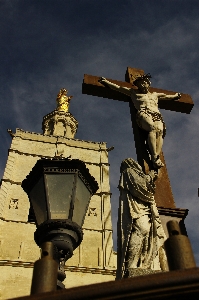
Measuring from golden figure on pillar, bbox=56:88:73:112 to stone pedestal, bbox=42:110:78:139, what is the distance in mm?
1349

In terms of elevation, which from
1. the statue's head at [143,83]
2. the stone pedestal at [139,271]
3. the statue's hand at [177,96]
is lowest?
the stone pedestal at [139,271]

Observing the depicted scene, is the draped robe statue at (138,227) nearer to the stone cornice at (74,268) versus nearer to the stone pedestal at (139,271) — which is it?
the stone pedestal at (139,271)

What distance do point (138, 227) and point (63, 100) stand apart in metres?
37.1

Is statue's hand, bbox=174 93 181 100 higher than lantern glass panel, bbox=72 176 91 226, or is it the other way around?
statue's hand, bbox=174 93 181 100

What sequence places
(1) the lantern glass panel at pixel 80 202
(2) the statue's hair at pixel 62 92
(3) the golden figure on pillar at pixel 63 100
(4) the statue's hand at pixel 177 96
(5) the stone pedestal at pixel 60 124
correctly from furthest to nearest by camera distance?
(2) the statue's hair at pixel 62 92 → (3) the golden figure on pillar at pixel 63 100 → (5) the stone pedestal at pixel 60 124 → (4) the statue's hand at pixel 177 96 → (1) the lantern glass panel at pixel 80 202

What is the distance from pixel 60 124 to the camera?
3700 centimetres

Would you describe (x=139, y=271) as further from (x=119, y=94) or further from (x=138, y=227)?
(x=119, y=94)

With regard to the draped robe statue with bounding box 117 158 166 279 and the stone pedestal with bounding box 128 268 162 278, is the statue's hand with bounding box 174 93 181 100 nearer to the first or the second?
the draped robe statue with bounding box 117 158 166 279

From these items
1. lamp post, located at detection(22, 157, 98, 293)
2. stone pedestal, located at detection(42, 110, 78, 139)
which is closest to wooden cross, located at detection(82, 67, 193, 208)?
lamp post, located at detection(22, 157, 98, 293)

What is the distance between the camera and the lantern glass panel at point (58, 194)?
341 centimetres

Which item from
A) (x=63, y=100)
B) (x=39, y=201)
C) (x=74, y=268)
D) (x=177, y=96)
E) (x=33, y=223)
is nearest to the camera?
(x=39, y=201)

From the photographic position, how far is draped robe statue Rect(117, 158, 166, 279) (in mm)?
3484

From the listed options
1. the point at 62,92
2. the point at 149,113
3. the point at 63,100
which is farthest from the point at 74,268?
the point at 62,92

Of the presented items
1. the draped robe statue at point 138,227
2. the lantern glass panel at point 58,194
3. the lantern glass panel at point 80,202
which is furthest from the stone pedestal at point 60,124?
the lantern glass panel at point 58,194
